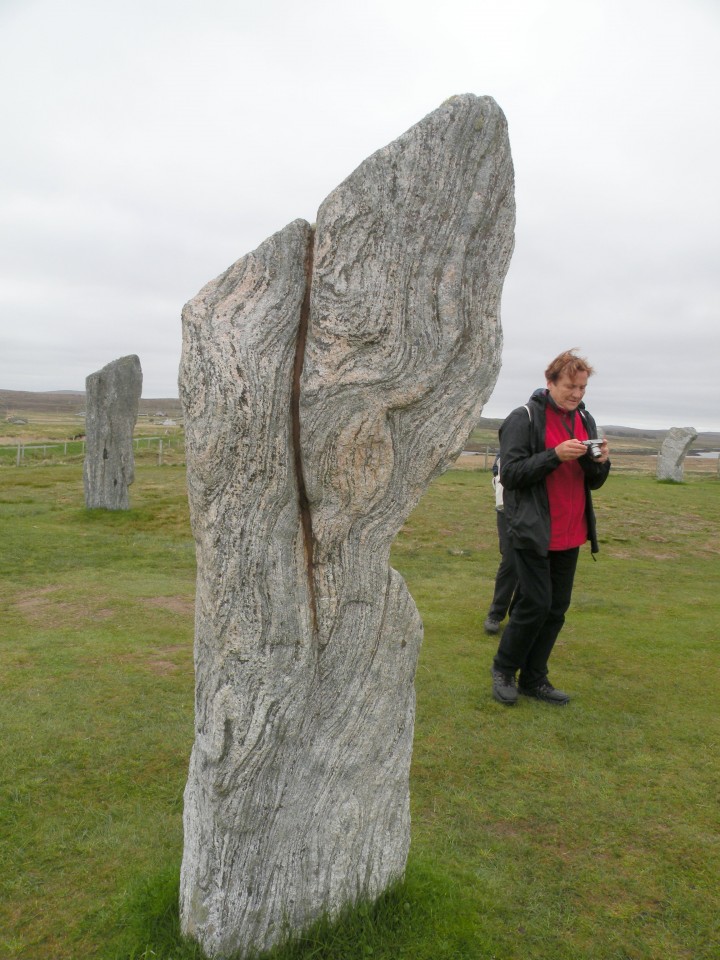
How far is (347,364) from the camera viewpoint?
124 inches

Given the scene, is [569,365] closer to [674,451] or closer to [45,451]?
[674,451]

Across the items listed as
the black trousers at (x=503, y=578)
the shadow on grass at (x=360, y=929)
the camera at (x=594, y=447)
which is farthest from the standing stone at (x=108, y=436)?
the shadow on grass at (x=360, y=929)

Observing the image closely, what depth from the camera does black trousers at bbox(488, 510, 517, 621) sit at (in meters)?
7.74

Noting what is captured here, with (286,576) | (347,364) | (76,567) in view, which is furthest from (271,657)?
(76,567)

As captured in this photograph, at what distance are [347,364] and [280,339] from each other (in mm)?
310

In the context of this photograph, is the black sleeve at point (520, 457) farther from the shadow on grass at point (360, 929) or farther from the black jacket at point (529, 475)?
the shadow on grass at point (360, 929)

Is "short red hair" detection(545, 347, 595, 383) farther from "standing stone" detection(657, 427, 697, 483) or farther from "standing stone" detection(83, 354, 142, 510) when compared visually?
"standing stone" detection(657, 427, 697, 483)

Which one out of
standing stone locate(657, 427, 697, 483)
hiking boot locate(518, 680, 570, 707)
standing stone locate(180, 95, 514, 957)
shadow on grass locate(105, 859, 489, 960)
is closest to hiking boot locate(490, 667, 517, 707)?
hiking boot locate(518, 680, 570, 707)

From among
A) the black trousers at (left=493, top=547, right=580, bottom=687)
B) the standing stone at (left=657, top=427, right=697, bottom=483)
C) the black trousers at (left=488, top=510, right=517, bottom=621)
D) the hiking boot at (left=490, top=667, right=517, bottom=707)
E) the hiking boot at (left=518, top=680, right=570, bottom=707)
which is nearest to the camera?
the black trousers at (left=493, top=547, right=580, bottom=687)

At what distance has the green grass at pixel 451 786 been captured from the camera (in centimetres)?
361

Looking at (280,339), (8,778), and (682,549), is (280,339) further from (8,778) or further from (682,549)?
(682,549)

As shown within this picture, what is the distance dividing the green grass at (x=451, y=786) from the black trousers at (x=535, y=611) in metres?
0.35

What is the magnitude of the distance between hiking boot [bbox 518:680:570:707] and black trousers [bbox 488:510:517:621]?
5.28ft

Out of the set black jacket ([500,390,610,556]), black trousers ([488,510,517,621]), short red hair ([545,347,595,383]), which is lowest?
black trousers ([488,510,517,621])
